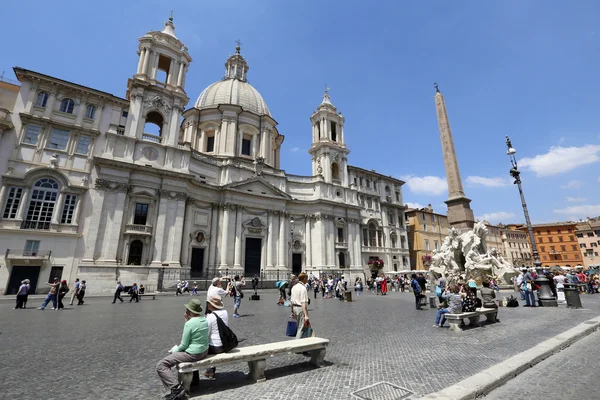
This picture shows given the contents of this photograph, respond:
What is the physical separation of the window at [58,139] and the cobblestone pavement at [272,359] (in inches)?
688

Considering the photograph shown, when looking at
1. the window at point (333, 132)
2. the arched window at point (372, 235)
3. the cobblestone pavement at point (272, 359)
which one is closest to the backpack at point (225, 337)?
the cobblestone pavement at point (272, 359)

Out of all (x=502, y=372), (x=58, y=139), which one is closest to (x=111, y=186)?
(x=58, y=139)

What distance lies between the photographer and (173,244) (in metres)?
24.7

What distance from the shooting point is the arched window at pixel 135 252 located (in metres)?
23.4

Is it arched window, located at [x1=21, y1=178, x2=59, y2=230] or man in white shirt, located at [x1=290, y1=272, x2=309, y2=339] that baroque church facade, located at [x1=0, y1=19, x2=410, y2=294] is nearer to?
arched window, located at [x1=21, y1=178, x2=59, y2=230]

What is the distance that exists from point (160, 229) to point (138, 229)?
167 cm

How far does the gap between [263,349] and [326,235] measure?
104ft

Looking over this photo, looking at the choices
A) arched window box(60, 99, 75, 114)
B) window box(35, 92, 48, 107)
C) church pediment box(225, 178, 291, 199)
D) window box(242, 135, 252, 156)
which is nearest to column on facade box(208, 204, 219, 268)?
church pediment box(225, 178, 291, 199)

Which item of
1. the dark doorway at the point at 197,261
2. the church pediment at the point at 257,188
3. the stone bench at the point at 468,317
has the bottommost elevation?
the stone bench at the point at 468,317

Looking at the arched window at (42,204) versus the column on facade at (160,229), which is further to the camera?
the column on facade at (160,229)

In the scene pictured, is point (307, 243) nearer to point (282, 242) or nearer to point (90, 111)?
point (282, 242)

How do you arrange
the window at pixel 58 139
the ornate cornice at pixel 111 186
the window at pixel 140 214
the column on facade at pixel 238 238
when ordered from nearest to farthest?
the window at pixel 58 139 → the ornate cornice at pixel 111 186 → the window at pixel 140 214 → the column on facade at pixel 238 238

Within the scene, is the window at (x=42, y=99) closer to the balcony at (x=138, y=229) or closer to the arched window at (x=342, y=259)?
the balcony at (x=138, y=229)

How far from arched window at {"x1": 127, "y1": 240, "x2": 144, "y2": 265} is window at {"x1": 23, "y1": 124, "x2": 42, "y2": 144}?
1039cm
